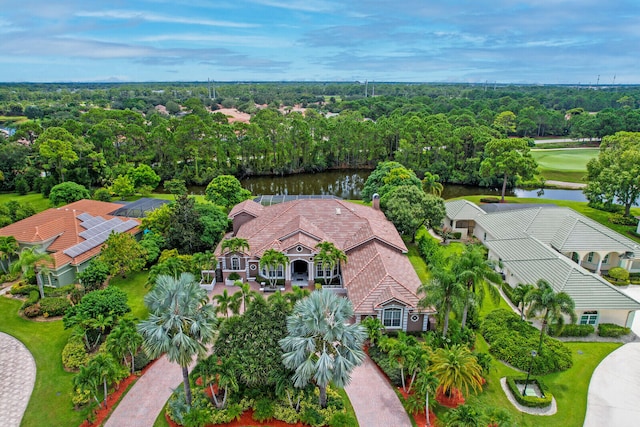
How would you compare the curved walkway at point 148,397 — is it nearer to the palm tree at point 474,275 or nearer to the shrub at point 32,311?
the shrub at point 32,311

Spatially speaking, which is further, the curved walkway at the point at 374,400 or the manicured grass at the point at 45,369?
the manicured grass at the point at 45,369

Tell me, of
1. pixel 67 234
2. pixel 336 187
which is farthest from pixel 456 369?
pixel 336 187

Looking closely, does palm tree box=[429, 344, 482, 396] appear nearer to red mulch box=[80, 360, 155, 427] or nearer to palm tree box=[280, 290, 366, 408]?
palm tree box=[280, 290, 366, 408]

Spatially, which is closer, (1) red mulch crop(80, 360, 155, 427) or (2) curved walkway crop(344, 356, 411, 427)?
(1) red mulch crop(80, 360, 155, 427)

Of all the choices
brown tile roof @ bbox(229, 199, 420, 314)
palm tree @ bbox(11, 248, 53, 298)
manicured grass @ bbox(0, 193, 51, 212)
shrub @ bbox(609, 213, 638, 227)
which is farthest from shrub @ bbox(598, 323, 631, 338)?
manicured grass @ bbox(0, 193, 51, 212)

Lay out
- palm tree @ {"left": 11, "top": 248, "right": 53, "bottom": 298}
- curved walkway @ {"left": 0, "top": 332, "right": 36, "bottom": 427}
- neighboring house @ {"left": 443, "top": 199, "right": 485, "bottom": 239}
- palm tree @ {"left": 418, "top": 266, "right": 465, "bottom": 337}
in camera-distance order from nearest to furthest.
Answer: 1. curved walkway @ {"left": 0, "top": 332, "right": 36, "bottom": 427}
2. palm tree @ {"left": 418, "top": 266, "right": 465, "bottom": 337}
3. palm tree @ {"left": 11, "top": 248, "right": 53, "bottom": 298}
4. neighboring house @ {"left": 443, "top": 199, "right": 485, "bottom": 239}

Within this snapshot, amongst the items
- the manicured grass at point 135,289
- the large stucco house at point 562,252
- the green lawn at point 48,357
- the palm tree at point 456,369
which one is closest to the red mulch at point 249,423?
the green lawn at point 48,357

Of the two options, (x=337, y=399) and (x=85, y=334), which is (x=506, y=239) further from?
(x=85, y=334)
